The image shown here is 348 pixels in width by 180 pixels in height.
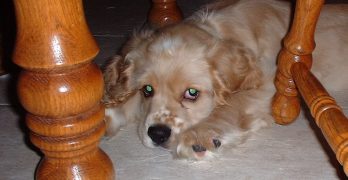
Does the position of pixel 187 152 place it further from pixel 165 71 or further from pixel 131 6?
pixel 131 6

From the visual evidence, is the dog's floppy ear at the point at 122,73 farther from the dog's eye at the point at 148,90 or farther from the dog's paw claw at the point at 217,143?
the dog's paw claw at the point at 217,143

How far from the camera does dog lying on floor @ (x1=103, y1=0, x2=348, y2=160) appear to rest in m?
1.54

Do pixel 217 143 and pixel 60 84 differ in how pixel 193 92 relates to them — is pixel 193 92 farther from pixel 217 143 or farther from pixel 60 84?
pixel 60 84

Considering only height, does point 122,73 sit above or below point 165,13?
above

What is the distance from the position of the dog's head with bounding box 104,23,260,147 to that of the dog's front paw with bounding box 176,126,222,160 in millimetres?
44

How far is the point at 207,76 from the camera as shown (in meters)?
1.65

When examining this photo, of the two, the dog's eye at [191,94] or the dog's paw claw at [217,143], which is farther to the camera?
the dog's eye at [191,94]

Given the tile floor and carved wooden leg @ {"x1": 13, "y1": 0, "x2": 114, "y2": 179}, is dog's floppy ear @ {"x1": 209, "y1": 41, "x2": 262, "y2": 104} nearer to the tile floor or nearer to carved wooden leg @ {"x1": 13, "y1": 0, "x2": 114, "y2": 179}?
the tile floor

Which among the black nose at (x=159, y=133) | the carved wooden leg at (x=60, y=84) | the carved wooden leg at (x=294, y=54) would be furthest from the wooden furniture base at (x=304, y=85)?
the carved wooden leg at (x=60, y=84)

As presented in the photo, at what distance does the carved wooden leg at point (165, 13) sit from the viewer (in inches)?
93.8

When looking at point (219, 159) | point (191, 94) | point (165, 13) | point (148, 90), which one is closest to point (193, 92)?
point (191, 94)

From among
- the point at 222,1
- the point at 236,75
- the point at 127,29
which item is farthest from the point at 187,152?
the point at 127,29

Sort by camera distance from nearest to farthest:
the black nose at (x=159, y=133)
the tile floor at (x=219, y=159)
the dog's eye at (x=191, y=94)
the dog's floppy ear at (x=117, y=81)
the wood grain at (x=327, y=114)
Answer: the wood grain at (x=327, y=114), the tile floor at (x=219, y=159), the black nose at (x=159, y=133), the dog's eye at (x=191, y=94), the dog's floppy ear at (x=117, y=81)

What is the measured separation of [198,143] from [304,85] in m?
0.36
